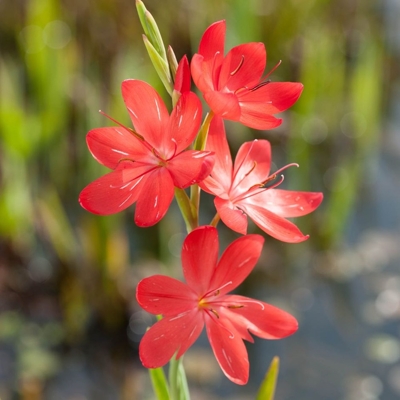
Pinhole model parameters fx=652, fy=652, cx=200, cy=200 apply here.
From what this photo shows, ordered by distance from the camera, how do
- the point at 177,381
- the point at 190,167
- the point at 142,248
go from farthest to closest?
1. the point at 142,248
2. the point at 177,381
3. the point at 190,167

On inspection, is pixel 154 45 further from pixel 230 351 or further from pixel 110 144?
pixel 230 351

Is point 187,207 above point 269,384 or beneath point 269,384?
above

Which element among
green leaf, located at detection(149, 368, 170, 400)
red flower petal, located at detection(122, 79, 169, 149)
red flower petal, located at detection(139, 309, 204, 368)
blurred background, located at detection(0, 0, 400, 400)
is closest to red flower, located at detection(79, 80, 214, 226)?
red flower petal, located at detection(122, 79, 169, 149)

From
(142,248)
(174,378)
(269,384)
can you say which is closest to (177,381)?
(174,378)

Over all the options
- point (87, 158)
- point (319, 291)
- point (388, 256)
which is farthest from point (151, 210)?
point (388, 256)

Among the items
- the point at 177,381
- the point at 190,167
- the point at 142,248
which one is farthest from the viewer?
the point at 142,248

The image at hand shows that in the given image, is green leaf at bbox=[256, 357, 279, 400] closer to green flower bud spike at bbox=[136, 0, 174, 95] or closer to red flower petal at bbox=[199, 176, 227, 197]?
red flower petal at bbox=[199, 176, 227, 197]

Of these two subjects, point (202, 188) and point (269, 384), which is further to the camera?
point (269, 384)
